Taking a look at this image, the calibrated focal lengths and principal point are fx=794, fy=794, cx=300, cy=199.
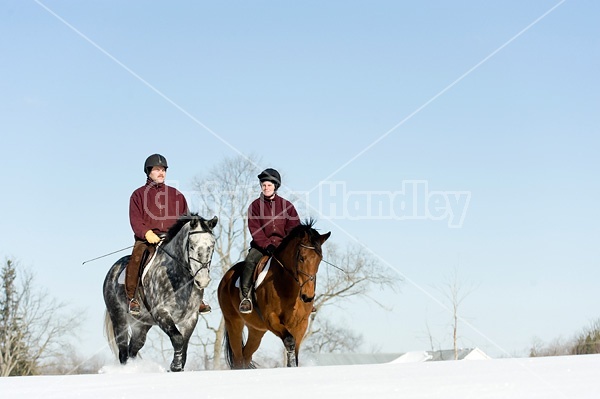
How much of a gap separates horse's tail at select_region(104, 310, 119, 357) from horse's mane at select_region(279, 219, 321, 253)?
322 centimetres

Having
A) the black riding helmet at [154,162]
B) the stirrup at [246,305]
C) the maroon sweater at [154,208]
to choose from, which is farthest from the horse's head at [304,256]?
the black riding helmet at [154,162]

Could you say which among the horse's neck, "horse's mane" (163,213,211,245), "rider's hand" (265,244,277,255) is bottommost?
the horse's neck

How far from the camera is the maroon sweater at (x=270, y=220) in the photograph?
1321 centimetres

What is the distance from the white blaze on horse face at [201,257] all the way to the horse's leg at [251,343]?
3.06 metres

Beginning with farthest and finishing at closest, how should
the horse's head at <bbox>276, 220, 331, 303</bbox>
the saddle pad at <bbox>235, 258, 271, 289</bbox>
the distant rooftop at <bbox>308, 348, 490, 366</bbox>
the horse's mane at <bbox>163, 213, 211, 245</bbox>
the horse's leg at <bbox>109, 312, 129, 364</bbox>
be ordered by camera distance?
the distant rooftop at <bbox>308, 348, 490, 366</bbox> < the saddle pad at <bbox>235, 258, 271, 289</bbox> < the horse's leg at <bbox>109, 312, 129, 364</bbox> < the horse's head at <bbox>276, 220, 331, 303</bbox> < the horse's mane at <bbox>163, 213, 211, 245</bbox>

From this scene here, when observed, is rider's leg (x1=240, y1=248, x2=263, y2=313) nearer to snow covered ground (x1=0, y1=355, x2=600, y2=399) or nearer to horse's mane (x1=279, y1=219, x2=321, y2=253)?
horse's mane (x1=279, y1=219, x2=321, y2=253)

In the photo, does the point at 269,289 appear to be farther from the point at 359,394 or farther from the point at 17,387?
the point at 359,394

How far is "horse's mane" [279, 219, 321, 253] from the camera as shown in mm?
12289

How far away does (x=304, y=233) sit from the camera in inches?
489

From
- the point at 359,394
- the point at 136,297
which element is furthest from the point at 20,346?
the point at 359,394

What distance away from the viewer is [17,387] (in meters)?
7.50

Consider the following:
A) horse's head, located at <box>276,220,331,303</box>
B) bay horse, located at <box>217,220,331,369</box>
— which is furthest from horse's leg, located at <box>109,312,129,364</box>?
horse's head, located at <box>276,220,331,303</box>

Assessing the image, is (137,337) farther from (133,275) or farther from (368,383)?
(368,383)

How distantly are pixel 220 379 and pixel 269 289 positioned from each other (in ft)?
17.9
